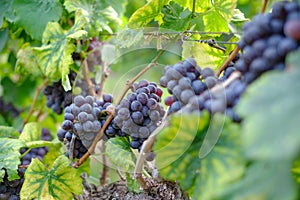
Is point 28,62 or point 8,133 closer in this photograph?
point 8,133

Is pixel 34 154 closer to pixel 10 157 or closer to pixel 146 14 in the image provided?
pixel 10 157

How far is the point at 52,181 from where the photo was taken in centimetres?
110

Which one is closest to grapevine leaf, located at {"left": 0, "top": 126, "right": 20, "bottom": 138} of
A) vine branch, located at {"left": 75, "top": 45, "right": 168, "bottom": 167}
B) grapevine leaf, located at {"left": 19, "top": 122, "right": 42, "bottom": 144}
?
grapevine leaf, located at {"left": 19, "top": 122, "right": 42, "bottom": 144}

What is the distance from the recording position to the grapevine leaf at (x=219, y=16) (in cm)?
108

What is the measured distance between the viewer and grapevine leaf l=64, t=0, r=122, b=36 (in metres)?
1.40

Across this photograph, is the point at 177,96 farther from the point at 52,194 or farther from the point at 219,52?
the point at 52,194

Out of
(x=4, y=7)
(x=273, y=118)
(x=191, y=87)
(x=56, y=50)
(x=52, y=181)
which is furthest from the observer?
(x=4, y=7)

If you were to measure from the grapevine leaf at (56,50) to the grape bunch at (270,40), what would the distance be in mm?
719

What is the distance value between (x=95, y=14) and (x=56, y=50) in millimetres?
182

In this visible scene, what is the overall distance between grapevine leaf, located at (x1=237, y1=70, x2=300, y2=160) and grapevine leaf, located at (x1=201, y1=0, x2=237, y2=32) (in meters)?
0.62

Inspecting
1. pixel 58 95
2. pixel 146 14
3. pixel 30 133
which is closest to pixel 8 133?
pixel 30 133

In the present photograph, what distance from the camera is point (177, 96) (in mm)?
792

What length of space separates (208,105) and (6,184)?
74 cm

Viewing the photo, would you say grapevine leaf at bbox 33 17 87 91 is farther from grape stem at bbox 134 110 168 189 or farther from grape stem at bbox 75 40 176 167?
grape stem at bbox 134 110 168 189
